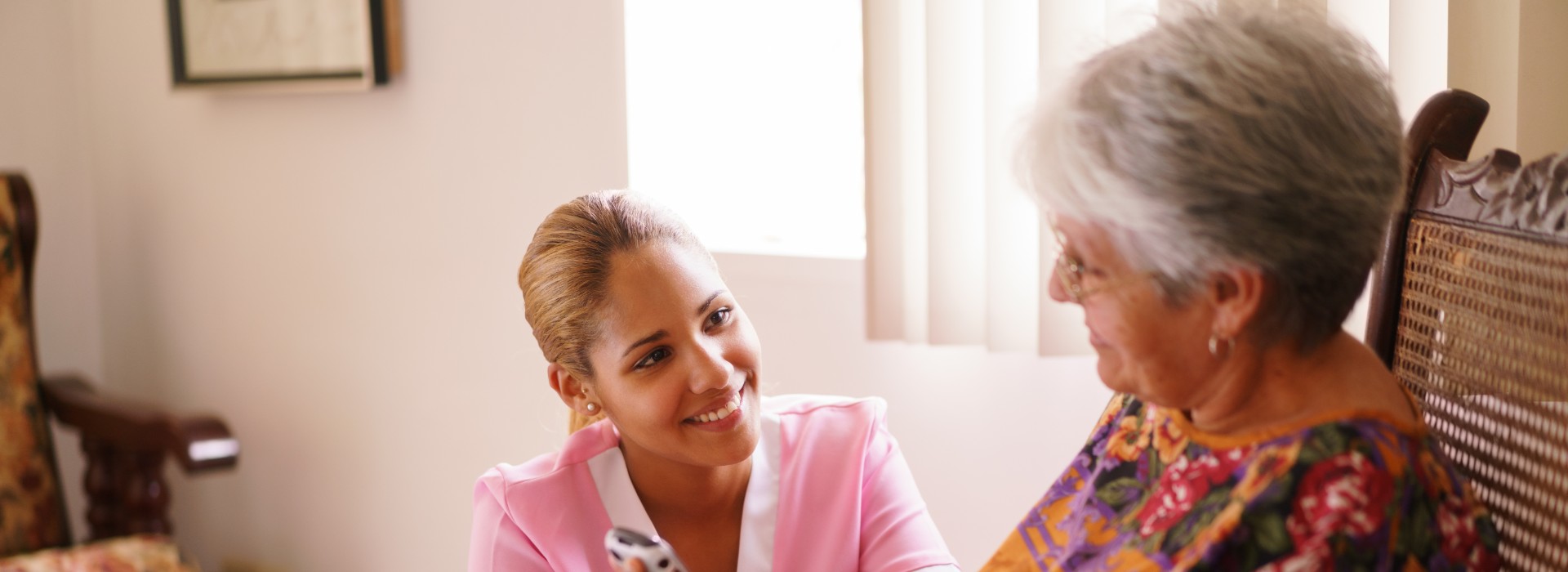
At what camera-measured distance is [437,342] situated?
8.57ft

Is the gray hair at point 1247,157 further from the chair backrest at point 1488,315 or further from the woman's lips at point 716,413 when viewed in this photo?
the woman's lips at point 716,413

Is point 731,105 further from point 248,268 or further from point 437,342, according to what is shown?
point 248,268

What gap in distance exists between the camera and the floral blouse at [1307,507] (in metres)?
0.74

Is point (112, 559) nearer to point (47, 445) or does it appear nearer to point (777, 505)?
point (47, 445)

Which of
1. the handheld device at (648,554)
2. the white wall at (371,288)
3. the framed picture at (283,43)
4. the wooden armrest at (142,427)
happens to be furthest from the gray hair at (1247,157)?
the wooden armrest at (142,427)

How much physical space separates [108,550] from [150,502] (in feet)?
0.64

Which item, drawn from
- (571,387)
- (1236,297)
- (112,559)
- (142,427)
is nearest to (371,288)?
(142,427)

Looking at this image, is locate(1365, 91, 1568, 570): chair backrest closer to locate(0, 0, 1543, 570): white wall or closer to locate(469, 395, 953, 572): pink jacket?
locate(0, 0, 1543, 570): white wall

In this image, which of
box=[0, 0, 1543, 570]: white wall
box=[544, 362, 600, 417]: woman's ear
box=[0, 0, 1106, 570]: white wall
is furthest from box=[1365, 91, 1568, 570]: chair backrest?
box=[544, 362, 600, 417]: woman's ear

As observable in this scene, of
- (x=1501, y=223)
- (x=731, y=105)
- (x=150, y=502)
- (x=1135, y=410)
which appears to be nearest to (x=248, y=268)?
(x=150, y=502)

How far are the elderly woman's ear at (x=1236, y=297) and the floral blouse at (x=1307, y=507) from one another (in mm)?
73

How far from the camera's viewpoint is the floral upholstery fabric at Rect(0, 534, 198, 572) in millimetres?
2461

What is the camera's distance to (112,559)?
2516 millimetres

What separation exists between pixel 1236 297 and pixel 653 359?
66 centimetres
